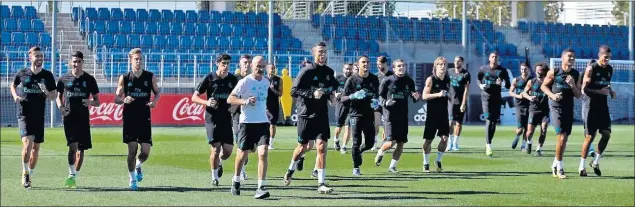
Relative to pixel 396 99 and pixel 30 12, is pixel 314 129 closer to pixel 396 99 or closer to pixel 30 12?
pixel 396 99

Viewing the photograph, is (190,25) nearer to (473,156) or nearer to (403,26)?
(403,26)

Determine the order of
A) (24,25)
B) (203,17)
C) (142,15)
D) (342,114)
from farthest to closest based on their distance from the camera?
(203,17) → (142,15) → (24,25) → (342,114)

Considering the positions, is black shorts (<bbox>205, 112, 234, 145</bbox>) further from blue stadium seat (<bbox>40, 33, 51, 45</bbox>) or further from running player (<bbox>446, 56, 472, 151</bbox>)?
blue stadium seat (<bbox>40, 33, 51, 45</bbox>)

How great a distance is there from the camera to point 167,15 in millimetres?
42969

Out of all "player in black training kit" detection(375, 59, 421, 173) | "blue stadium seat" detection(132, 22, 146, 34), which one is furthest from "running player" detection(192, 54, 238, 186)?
"blue stadium seat" detection(132, 22, 146, 34)

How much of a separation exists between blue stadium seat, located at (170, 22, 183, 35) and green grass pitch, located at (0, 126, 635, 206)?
16441 millimetres

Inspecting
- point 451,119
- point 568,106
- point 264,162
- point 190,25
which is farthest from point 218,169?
point 190,25

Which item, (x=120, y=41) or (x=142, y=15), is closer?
(x=120, y=41)

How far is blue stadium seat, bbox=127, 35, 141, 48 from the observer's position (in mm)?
40281

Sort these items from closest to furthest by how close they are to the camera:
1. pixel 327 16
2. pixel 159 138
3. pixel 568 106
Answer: pixel 568 106, pixel 159 138, pixel 327 16

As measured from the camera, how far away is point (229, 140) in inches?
628

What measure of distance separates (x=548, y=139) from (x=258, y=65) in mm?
18078

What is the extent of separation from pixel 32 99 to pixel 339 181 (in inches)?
182

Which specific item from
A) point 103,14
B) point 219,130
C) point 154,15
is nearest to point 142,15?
point 154,15
